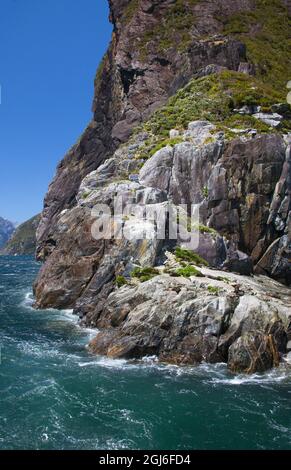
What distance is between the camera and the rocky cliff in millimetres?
36031

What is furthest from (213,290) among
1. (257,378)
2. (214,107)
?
(214,107)

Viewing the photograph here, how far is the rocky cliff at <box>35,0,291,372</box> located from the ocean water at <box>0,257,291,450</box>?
2.83m

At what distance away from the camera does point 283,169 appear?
58.2m

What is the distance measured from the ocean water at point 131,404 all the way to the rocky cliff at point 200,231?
283 centimetres

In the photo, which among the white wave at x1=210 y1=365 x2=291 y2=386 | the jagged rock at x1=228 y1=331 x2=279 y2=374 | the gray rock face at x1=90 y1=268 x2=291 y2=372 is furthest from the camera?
the gray rock face at x1=90 y1=268 x2=291 y2=372

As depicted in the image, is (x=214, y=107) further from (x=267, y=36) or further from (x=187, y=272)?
(x=267, y=36)

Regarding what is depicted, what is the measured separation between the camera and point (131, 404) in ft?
88.9

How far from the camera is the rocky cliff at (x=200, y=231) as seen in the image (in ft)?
118

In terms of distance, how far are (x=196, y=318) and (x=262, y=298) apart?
311 inches

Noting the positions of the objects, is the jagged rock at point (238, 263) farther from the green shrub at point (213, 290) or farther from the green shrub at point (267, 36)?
the green shrub at point (267, 36)

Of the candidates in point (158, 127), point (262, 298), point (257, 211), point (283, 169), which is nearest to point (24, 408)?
point (262, 298)

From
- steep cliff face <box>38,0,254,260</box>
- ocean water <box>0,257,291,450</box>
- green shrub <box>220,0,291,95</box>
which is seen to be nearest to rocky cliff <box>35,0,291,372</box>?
steep cliff face <box>38,0,254,260</box>

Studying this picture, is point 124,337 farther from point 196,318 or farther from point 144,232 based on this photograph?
point 144,232

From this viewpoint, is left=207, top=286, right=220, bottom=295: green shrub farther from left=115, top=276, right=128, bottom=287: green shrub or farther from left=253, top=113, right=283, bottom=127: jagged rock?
left=253, top=113, right=283, bottom=127: jagged rock
